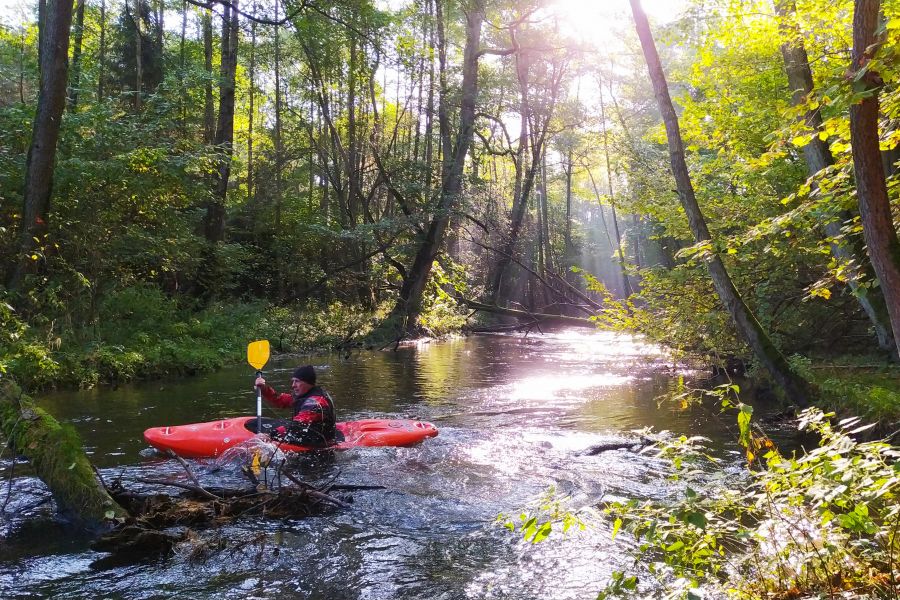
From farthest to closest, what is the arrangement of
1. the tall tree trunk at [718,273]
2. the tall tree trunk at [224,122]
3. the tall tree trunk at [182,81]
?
the tall tree trunk at [224,122], the tall tree trunk at [182,81], the tall tree trunk at [718,273]

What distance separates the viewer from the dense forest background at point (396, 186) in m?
5.55

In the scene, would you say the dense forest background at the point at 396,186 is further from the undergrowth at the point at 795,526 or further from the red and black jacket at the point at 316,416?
the red and black jacket at the point at 316,416

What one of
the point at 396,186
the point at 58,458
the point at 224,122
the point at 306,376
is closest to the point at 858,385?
the point at 306,376

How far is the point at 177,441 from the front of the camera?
5551 mm

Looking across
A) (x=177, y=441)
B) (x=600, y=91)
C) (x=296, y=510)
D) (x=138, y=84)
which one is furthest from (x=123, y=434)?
(x=600, y=91)

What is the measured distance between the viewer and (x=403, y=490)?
507 cm

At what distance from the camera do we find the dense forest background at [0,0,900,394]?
219 inches

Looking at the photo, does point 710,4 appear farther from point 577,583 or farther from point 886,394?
point 577,583

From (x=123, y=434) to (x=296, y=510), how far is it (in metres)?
3.19

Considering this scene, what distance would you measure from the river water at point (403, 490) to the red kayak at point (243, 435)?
135mm

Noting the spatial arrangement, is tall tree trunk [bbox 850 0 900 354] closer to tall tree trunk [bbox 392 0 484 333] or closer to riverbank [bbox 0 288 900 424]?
riverbank [bbox 0 288 900 424]

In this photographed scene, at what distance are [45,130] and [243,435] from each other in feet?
20.3

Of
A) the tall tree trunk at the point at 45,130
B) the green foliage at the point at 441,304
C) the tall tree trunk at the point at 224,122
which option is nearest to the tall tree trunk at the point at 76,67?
the tall tree trunk at the point at 224,122

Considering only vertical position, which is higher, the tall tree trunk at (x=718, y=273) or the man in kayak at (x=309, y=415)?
the tall tree trunk at (x=718, y=273)
